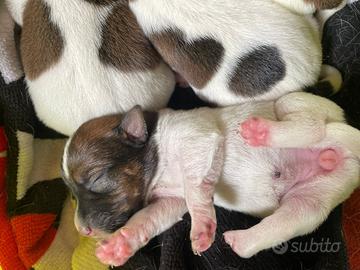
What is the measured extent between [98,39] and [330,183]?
3.55ft

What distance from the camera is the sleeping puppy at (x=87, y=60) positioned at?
213 cm

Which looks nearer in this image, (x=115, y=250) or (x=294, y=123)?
(x=115, y=250)

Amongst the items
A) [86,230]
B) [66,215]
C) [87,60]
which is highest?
[87,60]

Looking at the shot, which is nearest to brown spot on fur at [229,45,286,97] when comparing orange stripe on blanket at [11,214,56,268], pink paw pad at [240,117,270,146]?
pink paw pad at [240,117,270,146]

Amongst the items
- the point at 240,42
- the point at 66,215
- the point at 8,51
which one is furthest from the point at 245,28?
the point at 66,215

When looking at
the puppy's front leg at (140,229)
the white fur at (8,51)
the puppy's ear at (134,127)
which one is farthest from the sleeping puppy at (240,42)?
the white fur at (8,51)

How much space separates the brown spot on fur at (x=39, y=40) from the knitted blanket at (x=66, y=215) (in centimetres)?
21

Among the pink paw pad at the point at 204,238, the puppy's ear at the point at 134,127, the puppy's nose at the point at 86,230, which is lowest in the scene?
the puppy's nose at the point at 86,230

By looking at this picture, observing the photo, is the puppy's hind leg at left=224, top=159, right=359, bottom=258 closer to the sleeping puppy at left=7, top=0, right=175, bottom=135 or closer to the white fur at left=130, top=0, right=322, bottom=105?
the white fur at left=130, top=0, right=322, bottom=105

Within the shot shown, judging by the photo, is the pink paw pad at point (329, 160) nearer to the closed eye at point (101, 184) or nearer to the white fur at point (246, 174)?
the white fur at point (246, 174)

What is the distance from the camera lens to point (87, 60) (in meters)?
2.12

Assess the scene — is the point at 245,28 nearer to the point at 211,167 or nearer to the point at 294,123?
the point at 294,123

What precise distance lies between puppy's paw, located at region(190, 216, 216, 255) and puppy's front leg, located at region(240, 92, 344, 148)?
0.35 m

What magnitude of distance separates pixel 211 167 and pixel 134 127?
332mm
